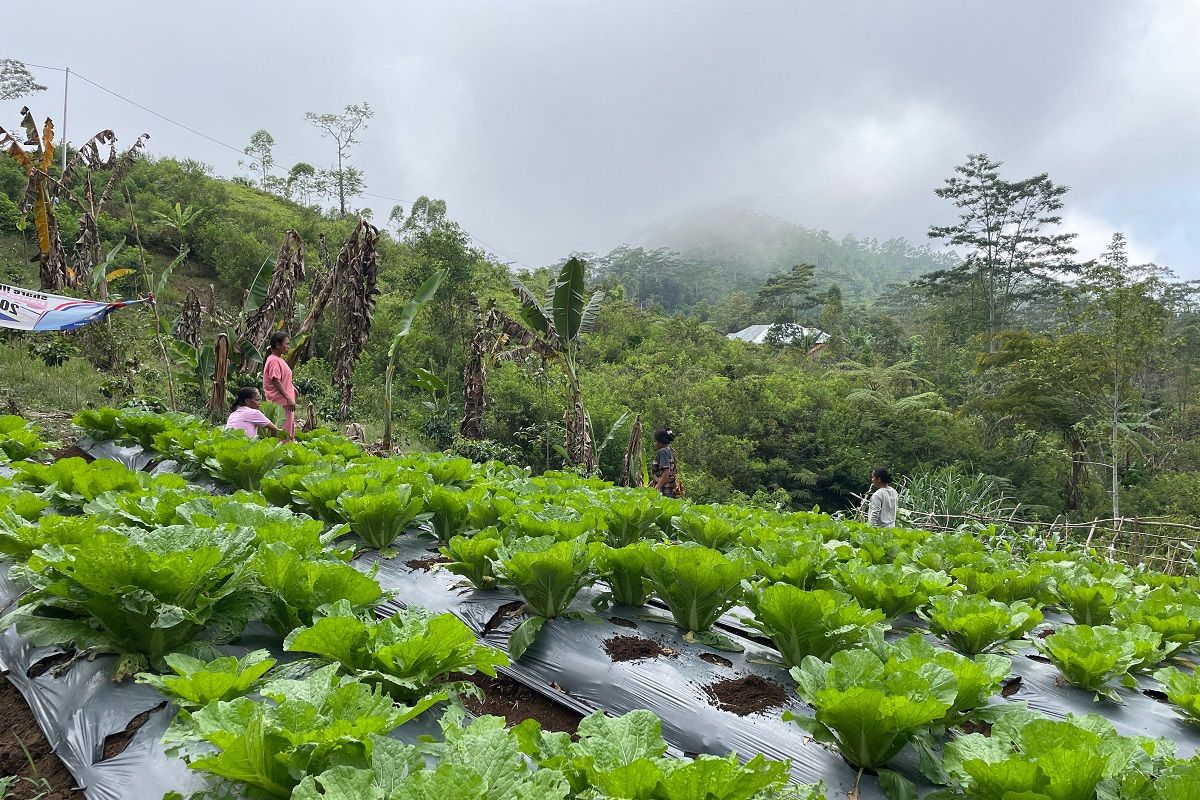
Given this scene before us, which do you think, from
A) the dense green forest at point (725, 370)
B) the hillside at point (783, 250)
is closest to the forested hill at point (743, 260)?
the hillside at point (783, 250)

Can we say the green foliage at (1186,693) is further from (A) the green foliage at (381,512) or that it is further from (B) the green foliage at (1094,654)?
(A) the green foliage at (381,512)

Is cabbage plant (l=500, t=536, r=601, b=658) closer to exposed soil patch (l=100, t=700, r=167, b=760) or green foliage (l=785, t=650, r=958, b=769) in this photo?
green foliage (l=785, t=650, r=958, b=769)

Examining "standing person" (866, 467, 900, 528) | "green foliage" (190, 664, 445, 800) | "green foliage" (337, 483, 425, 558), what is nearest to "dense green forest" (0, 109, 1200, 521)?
"standing person" (866, 467, 900, 528)

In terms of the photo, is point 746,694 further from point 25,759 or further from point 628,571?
point 25,759

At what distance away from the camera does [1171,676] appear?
7.43 ft

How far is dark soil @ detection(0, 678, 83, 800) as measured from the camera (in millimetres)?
1800

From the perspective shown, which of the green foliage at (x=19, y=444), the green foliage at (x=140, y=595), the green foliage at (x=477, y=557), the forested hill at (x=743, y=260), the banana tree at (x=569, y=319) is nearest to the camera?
the green foliage at (x=140, y=595)

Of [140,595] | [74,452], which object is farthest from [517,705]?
[74,452]

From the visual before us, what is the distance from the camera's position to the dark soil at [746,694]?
2.21 meters

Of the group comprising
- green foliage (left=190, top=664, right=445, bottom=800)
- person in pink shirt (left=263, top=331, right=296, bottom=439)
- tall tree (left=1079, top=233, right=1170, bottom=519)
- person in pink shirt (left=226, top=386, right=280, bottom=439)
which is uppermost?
tall tree (left=1079, top=233, right=1170, bottom=519)

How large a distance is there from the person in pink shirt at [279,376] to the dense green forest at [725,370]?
409 cm

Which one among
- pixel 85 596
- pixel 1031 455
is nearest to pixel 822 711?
pixel 85 596

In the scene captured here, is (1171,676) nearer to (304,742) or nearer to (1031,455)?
(304,742)

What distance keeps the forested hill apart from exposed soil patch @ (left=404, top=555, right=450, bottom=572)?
213 feet
